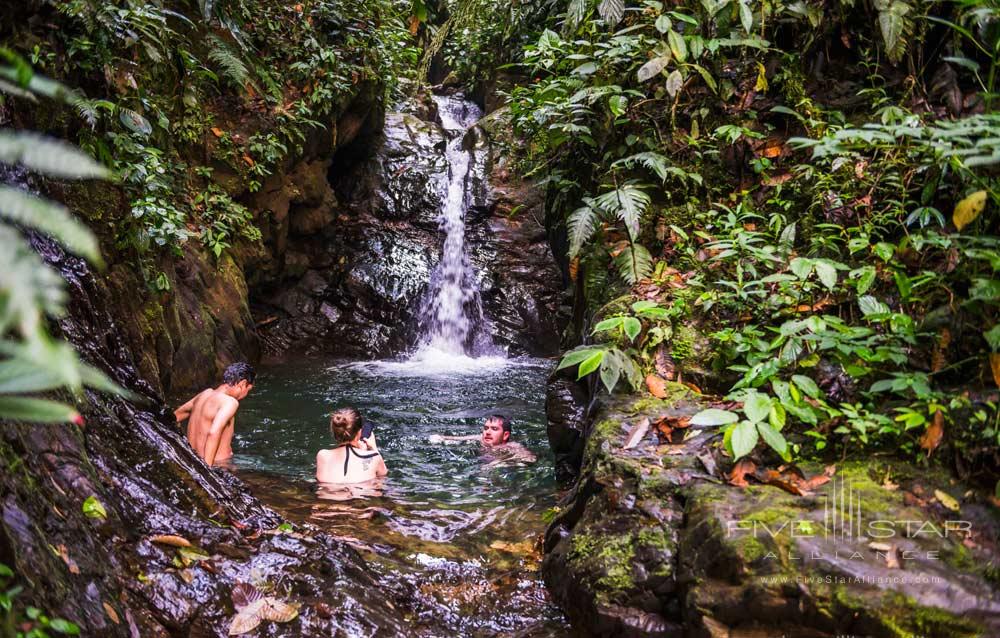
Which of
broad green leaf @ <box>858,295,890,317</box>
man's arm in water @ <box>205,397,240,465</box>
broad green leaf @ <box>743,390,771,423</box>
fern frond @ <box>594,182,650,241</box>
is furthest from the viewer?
man's arm in water @ <box>205,397,240,465</box>

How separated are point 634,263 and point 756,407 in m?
1.87

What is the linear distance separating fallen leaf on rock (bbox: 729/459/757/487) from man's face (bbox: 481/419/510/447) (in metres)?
4.09

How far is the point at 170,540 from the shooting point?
2.81 meters

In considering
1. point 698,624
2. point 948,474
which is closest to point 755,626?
point 698,624

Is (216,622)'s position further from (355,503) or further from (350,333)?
(350,333)

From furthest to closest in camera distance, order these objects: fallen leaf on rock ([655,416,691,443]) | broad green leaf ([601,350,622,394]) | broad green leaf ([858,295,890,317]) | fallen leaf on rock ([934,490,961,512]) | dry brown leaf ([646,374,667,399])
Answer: dry brown leaf ([646,374,667,399]), broad green leaf ([601,350,622,394]), fallen leaf on rock ([655,416,691,443]), broad green leaf ([858,295,890,317]), fallen leaf on rock ([934,490,961,512])

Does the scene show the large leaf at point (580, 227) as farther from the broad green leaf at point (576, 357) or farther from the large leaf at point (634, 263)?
the broad green leaf at point (576, 357)

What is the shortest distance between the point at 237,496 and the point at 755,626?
105 inches

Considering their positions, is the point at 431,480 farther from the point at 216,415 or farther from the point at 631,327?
the point at 631,327

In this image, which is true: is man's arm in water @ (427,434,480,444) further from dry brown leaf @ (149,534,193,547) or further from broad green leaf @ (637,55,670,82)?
dry brown leaf @ (149,534,193,547)

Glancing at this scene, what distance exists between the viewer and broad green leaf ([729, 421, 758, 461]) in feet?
9.82

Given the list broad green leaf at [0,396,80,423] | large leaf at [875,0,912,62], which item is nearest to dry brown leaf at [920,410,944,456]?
large leaf at [875,0,912,62]

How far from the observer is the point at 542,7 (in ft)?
29.2

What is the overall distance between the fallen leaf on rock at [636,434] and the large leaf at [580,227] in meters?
1.60
